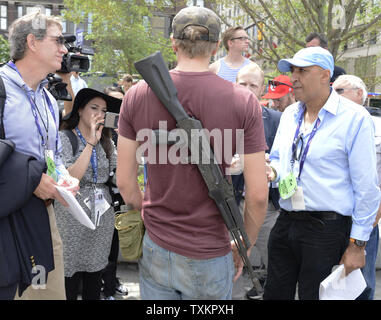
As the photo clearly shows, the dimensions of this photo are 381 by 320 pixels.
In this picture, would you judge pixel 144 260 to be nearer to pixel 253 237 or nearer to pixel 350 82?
pixel 253 237

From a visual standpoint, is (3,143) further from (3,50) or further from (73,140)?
(3,50)

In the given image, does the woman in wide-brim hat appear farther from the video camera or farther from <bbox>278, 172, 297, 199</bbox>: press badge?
<bbox>278, 172, 297, 199</bbox>: press badge

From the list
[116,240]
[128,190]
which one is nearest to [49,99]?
[128,190]

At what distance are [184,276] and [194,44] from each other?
104 cm

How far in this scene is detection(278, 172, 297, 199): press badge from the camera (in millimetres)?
2658

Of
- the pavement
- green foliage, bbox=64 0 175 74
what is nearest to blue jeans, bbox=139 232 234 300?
the pavement

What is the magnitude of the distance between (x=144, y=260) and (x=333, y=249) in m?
1.28

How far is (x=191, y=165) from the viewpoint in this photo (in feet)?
6.17

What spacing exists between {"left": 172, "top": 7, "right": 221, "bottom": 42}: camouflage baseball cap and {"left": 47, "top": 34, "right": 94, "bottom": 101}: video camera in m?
1.65

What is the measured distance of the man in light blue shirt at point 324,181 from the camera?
2545 millimetres

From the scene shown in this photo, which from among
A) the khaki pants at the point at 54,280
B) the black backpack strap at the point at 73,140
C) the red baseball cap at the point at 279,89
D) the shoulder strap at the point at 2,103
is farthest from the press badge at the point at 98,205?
the red baseball cap at the point at 279,89

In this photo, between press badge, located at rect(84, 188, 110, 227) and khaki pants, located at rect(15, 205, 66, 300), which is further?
press badge, located at rect(84, 188, 110, 227)

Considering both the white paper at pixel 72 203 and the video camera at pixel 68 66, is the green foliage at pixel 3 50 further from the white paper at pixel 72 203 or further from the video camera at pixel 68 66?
the white paper at pixel 72 203

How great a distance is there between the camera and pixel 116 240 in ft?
13.7
